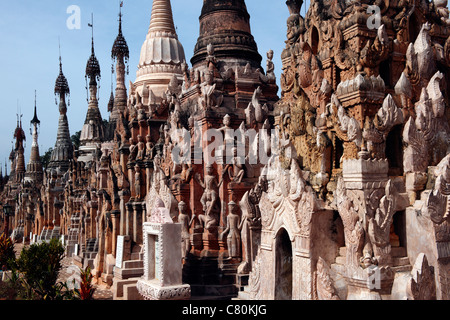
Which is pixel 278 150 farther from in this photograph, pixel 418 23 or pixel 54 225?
pixel 54 225

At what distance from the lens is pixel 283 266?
29.4 feet

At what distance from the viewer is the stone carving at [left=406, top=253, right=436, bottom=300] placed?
7.02 meters

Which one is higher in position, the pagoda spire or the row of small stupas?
the pagoda spire

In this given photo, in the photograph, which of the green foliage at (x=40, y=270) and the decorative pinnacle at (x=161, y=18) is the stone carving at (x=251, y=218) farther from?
the decorative pinnacle at (x=161, y=18)

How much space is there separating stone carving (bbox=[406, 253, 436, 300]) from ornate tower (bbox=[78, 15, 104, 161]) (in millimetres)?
34925

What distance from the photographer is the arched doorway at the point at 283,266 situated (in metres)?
8.89

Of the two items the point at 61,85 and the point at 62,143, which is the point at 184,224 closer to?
the point at 62,143

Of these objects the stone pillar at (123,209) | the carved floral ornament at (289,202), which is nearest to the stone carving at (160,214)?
the carved floral ornament at (289,202)

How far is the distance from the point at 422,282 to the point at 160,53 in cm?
1875

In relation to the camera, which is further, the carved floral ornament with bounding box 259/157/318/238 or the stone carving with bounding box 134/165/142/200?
the stone carving with bounding box 134/165/142/200

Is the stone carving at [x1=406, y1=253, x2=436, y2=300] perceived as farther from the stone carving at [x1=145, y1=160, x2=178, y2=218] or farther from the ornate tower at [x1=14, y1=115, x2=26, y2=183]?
the ornate tower at [x1=14, y1=115, x2=26, y2=183]

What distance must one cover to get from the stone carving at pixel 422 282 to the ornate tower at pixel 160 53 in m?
17.1

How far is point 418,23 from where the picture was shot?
892cm

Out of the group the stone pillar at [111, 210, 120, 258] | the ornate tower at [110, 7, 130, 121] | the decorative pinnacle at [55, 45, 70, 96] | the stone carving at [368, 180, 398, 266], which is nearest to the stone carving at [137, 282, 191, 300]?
the stone carving at [368, 180, 398, 266]
